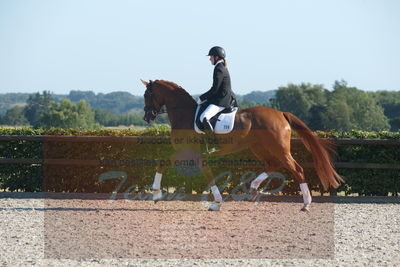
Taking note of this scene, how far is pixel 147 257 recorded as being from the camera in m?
6.57

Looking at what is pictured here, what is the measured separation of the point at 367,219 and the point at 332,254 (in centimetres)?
314

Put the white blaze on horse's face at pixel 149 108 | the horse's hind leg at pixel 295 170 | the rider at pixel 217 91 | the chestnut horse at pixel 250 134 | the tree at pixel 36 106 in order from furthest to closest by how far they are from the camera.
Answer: the tree at pixel 36 106 < the white blaze on horse's face at pixel 149 108 < the chestnut horse at pixel 250 134 < the horse's hind leg at pixel 295 170 < the rider at pixel 217 91

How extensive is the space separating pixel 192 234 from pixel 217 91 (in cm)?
295

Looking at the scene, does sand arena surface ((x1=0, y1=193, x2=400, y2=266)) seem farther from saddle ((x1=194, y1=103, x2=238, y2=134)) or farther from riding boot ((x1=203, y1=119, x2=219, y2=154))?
saddle ((x1=194, y1=103, x2=238, y2=134))

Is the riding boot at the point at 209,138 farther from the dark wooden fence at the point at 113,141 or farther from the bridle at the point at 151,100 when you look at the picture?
the dark wooden fence at the point at 113,141

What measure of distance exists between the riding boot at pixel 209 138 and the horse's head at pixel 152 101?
132 cm

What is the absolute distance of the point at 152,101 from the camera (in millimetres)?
10516

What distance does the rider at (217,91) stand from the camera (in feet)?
31.5

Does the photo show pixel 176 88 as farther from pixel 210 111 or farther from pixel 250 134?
pixel 250 134

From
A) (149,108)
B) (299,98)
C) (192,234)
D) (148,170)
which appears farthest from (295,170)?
(299,98)

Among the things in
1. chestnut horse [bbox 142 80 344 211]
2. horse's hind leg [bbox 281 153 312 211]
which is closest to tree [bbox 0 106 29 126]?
chestnut horse [bbox 142 80 344 211]

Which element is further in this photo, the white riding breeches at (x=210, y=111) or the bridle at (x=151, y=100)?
the bridle at (x=151, y=100)

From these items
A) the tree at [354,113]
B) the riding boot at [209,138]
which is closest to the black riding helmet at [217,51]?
the riding boot at [209,138]

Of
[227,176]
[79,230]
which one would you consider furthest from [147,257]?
[227,176]
